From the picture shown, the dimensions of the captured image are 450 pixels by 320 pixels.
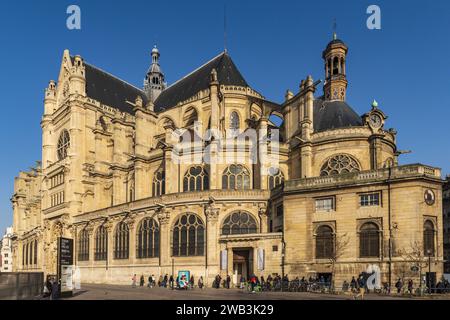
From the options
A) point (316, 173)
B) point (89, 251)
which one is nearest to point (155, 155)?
point (89, 251)

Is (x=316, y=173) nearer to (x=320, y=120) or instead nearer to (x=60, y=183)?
(x=320, y=120)

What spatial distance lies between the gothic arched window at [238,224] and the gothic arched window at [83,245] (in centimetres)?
2249

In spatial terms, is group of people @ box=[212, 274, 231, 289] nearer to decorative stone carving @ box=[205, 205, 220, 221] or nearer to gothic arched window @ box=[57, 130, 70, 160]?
decorative stone carving @ box=[205, 205, 220, 221]

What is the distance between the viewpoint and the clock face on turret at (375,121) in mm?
45844

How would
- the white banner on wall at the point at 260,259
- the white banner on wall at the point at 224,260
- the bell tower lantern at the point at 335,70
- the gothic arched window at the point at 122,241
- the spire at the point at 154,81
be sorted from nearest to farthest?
the white banner on wall at the point at 260,259
the white banner on wall at the point at 224,260
the gothic arched window at the point at 122,241
the bell tower lantern at the point at 335,70
the spire at the point at 154,81

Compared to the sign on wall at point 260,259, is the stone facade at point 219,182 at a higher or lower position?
higher

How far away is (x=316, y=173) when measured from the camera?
45625 mm

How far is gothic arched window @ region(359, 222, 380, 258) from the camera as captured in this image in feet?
107

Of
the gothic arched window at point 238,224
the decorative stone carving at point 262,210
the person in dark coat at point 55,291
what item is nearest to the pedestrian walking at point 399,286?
the decorative stone carving at point 262,210

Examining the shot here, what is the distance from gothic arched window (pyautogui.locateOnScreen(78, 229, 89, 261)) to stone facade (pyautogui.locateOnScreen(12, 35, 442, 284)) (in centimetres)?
13

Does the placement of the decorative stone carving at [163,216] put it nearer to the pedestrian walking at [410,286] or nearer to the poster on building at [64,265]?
the poster on building at [64,265]

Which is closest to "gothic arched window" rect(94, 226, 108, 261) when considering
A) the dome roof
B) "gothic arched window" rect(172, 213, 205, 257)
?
"gothic arched window" rect(172, 213, 205, 257)

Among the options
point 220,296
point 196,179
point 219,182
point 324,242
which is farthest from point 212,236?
point 220,296

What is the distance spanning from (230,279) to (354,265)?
10241mm
